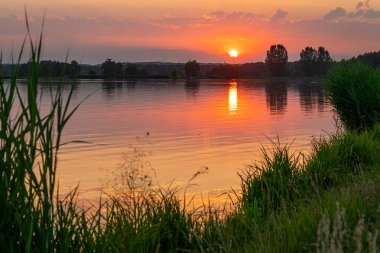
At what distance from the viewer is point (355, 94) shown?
2081cm

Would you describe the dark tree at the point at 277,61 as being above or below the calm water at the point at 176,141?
above

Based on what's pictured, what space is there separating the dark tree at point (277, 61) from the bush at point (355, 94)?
583 ft

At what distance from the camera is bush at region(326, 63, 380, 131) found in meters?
20.8

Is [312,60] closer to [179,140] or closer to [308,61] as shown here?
[308,61]

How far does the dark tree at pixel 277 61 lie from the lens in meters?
198

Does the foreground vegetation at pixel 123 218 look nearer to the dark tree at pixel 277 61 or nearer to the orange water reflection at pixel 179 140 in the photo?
the orange water reflection at pixel 179 140

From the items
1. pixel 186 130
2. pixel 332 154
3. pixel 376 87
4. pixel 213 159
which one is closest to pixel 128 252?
pixel 332 154

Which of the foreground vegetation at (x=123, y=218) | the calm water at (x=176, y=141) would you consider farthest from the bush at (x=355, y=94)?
the foreground vegetation at (x=123, y=218)

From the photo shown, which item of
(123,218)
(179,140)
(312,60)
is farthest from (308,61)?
(123,218)

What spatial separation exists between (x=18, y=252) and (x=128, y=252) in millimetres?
1566

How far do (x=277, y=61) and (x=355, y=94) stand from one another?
181 metres

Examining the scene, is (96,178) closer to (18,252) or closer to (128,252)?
(128,252)

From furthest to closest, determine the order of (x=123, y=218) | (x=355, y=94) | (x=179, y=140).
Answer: (x=179, y=140), (x=355, y=94), (x=123, y=218)

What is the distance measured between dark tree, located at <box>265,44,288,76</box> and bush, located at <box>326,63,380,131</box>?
17770 centimetres
